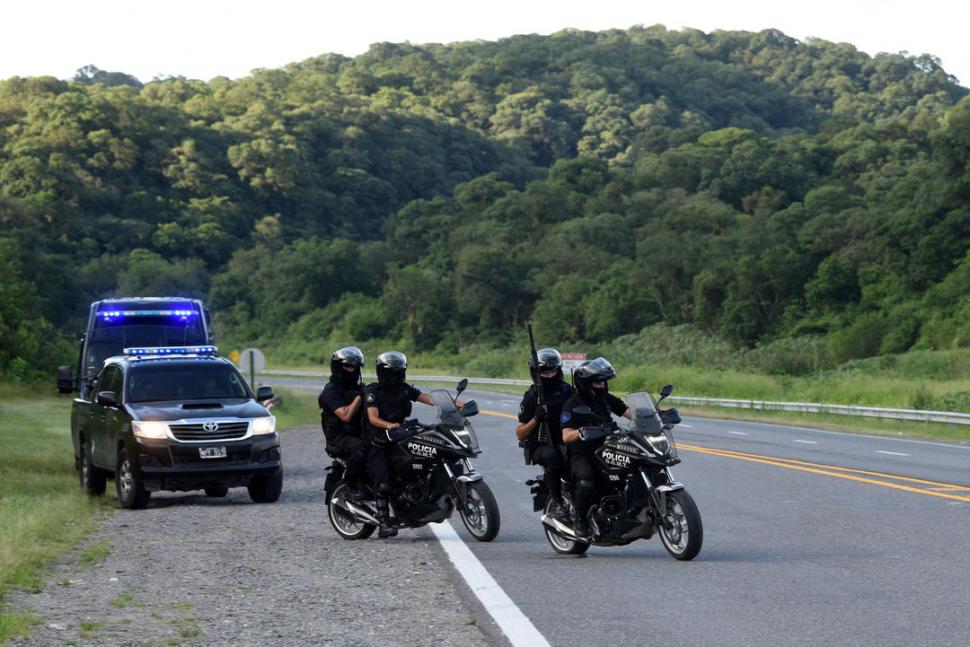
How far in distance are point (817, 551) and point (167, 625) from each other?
5489mm

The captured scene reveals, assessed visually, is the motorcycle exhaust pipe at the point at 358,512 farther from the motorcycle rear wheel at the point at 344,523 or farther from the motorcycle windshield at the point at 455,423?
the motorcycle windshield at the point at 455,423

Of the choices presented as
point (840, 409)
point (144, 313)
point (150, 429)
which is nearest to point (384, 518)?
point (150, 429)

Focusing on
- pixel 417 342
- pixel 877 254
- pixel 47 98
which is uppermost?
pixel 47 98

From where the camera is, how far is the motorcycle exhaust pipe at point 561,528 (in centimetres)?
1151

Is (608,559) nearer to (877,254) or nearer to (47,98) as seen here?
(877,254)

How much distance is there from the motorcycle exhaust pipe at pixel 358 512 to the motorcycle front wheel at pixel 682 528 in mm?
2972

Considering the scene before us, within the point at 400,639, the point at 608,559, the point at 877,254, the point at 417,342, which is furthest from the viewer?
the point at 417,342

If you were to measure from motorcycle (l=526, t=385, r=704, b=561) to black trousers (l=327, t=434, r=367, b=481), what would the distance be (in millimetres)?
2481

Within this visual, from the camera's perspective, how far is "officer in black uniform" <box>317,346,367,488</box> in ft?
43.5

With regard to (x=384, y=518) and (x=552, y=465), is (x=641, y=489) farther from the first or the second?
(x=384, y=518)

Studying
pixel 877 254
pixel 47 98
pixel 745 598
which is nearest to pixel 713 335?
pixel 877 254

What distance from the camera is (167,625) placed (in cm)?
862

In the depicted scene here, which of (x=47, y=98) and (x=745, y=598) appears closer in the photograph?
(x=745, y=598)

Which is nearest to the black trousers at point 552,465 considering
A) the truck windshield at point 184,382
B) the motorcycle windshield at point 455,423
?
the motorcycle windshield at point 455,423
